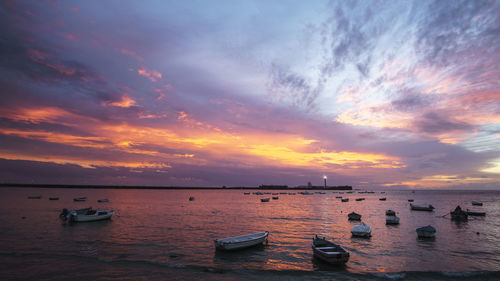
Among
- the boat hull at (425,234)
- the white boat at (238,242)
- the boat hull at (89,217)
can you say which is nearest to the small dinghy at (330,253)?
the white boat at (238,242)

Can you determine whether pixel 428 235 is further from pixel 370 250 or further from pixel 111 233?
pixel 111 233

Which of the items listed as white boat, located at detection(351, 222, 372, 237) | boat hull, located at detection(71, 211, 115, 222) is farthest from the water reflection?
boat hull, located at detection(71, 211, 115, 222)

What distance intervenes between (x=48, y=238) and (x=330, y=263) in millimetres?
35476

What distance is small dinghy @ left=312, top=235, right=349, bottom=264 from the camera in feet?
78.4

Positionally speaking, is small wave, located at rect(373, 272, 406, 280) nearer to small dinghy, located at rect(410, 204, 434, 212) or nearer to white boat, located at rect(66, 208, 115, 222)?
white boat, located at rect(66, 208, 115, 222)

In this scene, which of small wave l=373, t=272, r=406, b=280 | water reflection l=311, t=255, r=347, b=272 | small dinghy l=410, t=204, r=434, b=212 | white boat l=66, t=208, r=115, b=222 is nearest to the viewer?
small wave l=373, t=272, r=406, b=280

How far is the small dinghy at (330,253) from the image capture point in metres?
23.9

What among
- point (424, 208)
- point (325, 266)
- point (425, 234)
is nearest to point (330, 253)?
point (325, 266)

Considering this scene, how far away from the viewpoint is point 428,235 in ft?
123

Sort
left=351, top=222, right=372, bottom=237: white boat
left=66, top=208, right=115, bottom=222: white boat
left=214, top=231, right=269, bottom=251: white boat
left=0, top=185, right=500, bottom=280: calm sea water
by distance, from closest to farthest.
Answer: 1. left=0, top=185, right=500, bottom=280: calm sea water
2. left=214, top=231, right=269, bottom=251: white boat
3. left=351, top=222, right=372, bottom=237: white boat
4. left=66, top=208, right=115, bottom=222: white boat

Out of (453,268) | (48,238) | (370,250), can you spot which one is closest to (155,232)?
(48,238)

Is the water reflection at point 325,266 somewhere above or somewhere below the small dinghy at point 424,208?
below

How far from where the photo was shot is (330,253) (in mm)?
24234

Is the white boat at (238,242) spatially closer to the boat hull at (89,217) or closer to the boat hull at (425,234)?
the boat hull at (425,234)
